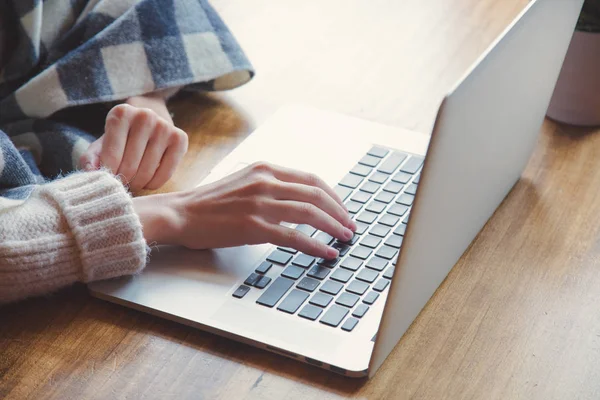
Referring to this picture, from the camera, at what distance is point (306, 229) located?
77cm

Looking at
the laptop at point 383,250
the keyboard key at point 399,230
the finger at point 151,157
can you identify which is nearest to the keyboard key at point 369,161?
the laptop at point 383,250

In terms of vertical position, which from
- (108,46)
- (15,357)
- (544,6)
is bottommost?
(15,357)

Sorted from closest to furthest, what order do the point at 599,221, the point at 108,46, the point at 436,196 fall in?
the point at 436,196 < the point at 599,221 < the point at 108,46

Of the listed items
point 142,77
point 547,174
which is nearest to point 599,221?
point 547,174

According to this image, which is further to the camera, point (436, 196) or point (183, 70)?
point (183, 70)

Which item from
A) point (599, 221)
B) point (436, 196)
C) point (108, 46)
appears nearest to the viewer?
point (436, 196)

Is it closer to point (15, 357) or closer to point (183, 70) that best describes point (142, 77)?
point (183, 70)

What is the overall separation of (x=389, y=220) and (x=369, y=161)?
0.11 metres

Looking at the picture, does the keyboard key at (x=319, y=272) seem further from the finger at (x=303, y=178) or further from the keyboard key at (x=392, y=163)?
the keyboard key at (x=392, y=163)

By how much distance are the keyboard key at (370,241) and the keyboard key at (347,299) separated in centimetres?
8

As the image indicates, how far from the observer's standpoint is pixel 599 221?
2.70 ft

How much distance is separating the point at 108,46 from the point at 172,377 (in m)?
0.44

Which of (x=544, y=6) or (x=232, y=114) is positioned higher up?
(x=544, y=6)

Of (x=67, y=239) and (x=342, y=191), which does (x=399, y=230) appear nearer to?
(x=342, y=191)
